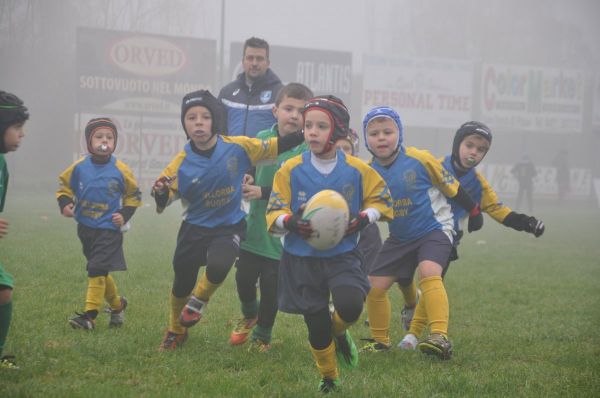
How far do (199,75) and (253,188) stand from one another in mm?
27319

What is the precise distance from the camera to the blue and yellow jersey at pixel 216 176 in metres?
5.45

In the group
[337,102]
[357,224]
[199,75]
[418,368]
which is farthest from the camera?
[199,75]

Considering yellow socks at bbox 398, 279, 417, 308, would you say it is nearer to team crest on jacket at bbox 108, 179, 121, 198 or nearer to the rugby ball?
the rugby ball

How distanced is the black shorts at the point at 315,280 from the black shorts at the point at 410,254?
129 cm

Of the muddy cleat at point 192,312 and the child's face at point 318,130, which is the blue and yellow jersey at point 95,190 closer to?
the muddy cleat at point 192,312

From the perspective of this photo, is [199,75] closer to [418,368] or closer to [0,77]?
[0,77]

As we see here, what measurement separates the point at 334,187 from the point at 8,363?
2463 mm

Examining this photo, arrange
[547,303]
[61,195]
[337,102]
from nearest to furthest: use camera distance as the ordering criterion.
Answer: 1. [337,102]
2. [61,195]
3. [547,303]

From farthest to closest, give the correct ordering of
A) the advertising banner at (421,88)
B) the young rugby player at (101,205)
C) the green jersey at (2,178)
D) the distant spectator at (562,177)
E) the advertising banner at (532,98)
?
1. the advertising banner at (532,98)
2. the advertising banner at (421,88)
3. the distant spectator at (562,177)
4. the young rugby player at (101,205)
5. the green jersey at (2,178)

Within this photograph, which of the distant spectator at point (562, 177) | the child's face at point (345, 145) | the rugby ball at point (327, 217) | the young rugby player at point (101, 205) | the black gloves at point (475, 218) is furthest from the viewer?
the distant spectator at point (562, 177)

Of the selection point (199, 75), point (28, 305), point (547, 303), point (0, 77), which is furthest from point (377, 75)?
point (28, 305)

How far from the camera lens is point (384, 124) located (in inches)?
213

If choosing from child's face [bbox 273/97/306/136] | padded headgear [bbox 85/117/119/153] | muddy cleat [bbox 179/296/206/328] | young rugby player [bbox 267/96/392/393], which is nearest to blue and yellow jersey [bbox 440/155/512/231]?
child's face [bbox 273/97/306/136]

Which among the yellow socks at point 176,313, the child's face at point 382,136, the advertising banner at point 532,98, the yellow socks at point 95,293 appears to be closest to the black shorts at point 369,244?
the child's face at point 382,136
